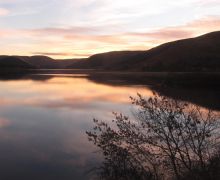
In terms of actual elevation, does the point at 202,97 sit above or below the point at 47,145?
above

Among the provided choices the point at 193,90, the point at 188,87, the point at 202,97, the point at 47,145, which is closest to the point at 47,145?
the point at 47,145

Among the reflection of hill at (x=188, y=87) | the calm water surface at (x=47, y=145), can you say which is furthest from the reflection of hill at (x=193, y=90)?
the calm water surface at (x=47, y=145)

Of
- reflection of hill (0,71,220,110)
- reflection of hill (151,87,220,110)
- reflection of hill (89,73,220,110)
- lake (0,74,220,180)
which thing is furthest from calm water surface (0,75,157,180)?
reflection of hill (0,71,220,110)

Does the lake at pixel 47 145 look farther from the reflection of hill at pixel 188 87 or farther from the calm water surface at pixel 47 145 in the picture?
the reflection of hill at pixel 188 87

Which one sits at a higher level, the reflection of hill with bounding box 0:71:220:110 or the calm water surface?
the reflection of hill with bounding box 0:71:220:110

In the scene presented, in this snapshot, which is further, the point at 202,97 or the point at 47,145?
the point at 202,97

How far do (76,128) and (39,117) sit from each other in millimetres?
7667

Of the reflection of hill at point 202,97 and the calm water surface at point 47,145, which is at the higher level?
the reflection of hill at point 202,97

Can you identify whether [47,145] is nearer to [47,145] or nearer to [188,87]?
[47,145]

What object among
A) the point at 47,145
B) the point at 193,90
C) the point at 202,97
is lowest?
the point at 47,145

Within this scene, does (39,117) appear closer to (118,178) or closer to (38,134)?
(38,134)

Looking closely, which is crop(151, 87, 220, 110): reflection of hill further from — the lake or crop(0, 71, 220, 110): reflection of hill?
the lake

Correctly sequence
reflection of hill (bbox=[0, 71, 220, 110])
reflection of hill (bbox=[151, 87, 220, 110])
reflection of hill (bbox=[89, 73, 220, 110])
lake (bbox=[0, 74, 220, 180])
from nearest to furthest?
lake (bbox=[0, 74, 220, 180]), reflection of hill (bbox=[151, 87, 220, 110]), reflection of hill (bbox=[89, 73, 220, 110]), reflection of hill (bbox=[0, 71, 220, 110])

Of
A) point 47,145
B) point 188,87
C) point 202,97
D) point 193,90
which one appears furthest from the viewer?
point 188,87
